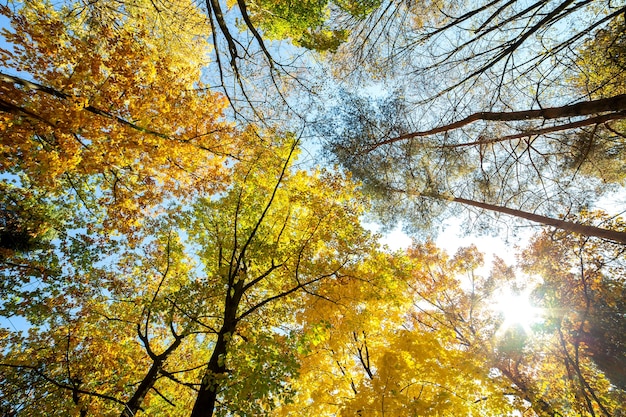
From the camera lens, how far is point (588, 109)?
11.3ft

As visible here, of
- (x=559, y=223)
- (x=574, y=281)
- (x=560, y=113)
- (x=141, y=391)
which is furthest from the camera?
(x=574, y=281)

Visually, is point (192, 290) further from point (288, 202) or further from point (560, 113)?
point (560, 113)

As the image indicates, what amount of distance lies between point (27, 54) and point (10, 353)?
24.5 ft

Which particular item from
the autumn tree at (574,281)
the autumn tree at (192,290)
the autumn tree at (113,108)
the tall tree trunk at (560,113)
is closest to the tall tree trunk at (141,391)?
the autumn tree at (192,290)

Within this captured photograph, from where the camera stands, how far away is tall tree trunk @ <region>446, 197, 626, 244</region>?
4707 millimetres

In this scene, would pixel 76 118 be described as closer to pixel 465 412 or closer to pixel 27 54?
pixel 27 54

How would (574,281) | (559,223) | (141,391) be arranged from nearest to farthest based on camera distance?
(141,391), (559,223), (574,281)

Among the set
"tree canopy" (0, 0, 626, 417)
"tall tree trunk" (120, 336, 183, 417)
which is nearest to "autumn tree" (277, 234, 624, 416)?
"tree canopy" (0, 0, 626, 417)

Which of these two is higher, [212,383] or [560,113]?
[560,113]

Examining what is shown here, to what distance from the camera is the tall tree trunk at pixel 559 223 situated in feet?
15.4

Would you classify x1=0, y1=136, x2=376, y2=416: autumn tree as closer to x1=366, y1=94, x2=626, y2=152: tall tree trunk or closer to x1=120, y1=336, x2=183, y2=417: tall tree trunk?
x1=120, y1=336, x2=183, y2=417: tall tree trunk

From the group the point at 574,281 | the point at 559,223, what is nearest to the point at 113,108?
the point at 559,223

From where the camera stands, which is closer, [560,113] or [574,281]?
[560,113]

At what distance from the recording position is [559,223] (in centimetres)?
552
